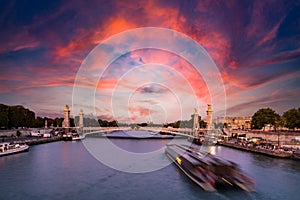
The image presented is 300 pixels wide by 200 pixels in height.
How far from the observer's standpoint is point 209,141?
180ft

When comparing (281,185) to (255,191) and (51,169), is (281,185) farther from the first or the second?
(51,169)

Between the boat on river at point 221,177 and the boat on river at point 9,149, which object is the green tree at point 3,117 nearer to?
the boat on river at point 9,149

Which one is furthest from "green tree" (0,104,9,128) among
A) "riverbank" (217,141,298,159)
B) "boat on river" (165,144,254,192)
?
"boat on river" (165,144,254,192)

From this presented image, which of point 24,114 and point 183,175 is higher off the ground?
point 24,114

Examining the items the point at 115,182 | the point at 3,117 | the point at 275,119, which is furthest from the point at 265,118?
the point at 3,117

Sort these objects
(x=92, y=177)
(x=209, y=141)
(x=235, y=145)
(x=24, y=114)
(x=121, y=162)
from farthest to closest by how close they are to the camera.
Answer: (x=24, y=114) < (x=209, y=141) < (x=235, y=145) < (x=121, y=162) < (x=92, y=177)

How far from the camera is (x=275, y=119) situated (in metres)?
61.3

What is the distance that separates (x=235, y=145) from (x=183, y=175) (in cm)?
2650

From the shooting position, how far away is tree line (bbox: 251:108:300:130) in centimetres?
5201

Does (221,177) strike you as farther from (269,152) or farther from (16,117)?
(16,117)

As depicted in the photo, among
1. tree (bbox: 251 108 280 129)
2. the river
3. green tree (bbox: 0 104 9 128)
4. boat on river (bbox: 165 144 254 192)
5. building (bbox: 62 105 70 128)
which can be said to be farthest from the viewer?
building (bbox: 62 105 70 128)

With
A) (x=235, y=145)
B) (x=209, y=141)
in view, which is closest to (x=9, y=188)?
(x=235, y=145)

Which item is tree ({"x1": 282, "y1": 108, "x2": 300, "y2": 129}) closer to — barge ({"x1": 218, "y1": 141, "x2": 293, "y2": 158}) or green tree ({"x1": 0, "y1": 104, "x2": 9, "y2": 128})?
barge ({"x1": 218, "y1": 141, "x2": 293, "y2": 158})

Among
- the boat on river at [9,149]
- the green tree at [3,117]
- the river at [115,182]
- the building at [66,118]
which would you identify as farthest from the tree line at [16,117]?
the river at [115,182]
